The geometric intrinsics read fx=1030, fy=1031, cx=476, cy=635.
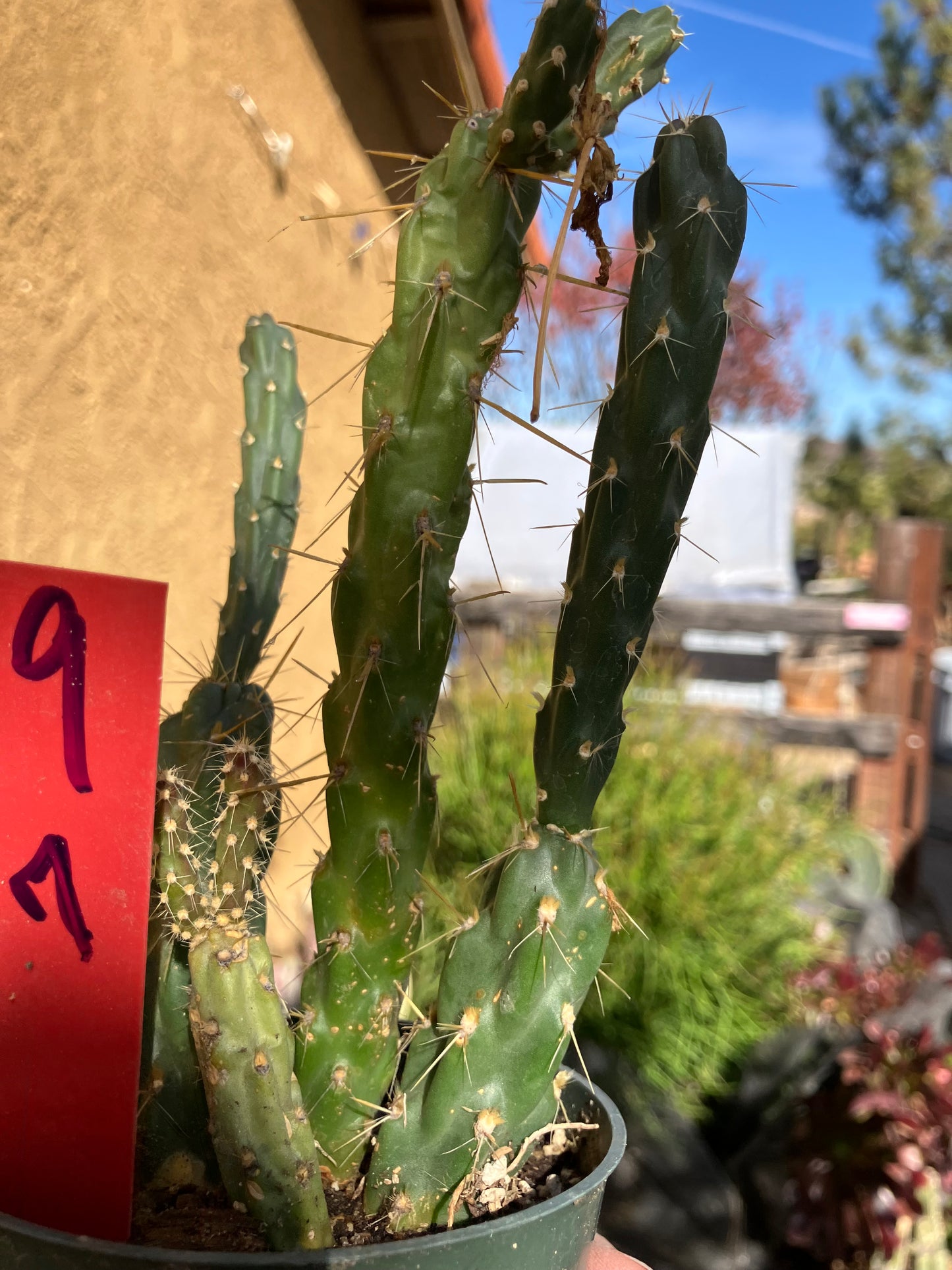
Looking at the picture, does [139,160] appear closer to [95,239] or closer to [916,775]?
[95,239]

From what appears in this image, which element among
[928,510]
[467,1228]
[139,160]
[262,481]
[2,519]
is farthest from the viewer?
[928,510]

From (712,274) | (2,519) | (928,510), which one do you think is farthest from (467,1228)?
(928,510)

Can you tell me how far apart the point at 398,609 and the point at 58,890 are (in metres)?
0.33

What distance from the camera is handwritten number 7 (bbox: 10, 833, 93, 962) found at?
2.44 ft

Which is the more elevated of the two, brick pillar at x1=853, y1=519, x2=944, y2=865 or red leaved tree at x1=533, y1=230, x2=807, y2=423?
red leaved tree at x1=533, y1=230, x2=807, y2=423

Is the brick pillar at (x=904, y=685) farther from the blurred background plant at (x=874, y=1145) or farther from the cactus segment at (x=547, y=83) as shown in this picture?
the cactus segment at (x=547, y=83)

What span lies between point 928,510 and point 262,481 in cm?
1775

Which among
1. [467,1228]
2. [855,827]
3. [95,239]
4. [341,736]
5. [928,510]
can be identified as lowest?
[855,827]

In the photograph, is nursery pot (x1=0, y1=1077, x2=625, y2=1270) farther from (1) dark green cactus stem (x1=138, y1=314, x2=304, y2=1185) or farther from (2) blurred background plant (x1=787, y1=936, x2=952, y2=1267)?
(2) blurred background plant (x1=787, y1=936, x2=952, y2=1267)

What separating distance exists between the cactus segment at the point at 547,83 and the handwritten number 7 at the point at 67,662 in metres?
0.47

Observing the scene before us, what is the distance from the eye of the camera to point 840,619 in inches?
189

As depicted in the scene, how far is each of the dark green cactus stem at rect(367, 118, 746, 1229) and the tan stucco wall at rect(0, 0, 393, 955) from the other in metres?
0.69

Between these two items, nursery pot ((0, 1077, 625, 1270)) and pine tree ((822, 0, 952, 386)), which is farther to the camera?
pine tree ((822, 0, 952, 386))

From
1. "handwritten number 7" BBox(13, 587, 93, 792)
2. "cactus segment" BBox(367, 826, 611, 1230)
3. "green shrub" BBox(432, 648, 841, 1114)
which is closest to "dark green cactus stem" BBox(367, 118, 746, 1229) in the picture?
"cactus segment" BBox(367, 826, 611, 1230)
